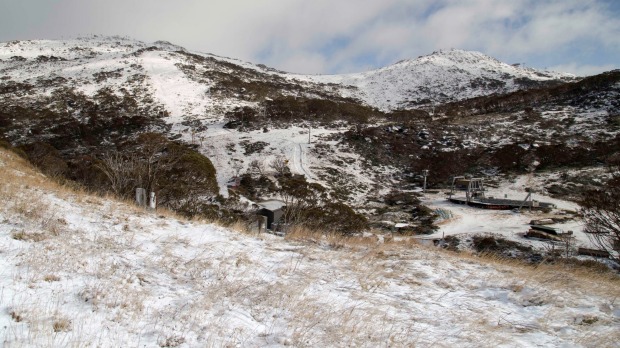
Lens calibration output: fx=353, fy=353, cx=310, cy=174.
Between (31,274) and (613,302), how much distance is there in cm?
816

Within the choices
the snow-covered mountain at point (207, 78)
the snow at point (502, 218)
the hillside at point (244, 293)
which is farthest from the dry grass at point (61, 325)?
the snow-covered mountain at point (207, 78)

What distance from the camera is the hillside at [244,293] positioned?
370 centimetres

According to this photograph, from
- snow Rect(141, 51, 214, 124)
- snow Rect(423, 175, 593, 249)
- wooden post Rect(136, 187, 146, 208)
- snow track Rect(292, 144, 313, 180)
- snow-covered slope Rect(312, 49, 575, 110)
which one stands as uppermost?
snow-covered slope Rect(312, 49, 575, 110)

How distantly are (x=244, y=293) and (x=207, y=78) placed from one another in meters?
69.5

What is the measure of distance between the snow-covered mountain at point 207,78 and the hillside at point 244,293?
4757cm

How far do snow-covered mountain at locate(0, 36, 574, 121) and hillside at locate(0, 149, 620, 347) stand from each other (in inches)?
1873

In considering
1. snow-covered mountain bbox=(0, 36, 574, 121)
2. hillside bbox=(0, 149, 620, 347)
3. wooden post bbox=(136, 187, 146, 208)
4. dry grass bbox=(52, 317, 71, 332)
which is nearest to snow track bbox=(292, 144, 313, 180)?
snow-covered mountain bbox=(0, 36, 574, 121)

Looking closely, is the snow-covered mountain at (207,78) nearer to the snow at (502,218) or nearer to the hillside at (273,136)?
the hillside at (273,136)

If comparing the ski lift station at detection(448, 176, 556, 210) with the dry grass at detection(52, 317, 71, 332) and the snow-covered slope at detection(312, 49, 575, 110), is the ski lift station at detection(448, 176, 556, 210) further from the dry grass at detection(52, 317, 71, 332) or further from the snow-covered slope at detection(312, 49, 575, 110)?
the snow-covered slope at detection(312, 49, 575, 110)

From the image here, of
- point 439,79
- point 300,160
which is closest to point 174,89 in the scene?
point 300,160

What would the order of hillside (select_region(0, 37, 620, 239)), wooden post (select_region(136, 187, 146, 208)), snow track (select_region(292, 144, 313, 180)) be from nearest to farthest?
1. wooden post (select_region(136, 187, 146, 208))
2. hillside (select_region(0, 37, 620, 239))
3. snow track (select_region(292, 144, 313, 180))

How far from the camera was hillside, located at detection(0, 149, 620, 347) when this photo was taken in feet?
12.1

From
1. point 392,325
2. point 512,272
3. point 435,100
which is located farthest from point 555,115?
point 392,325

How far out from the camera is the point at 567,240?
2067 cm
